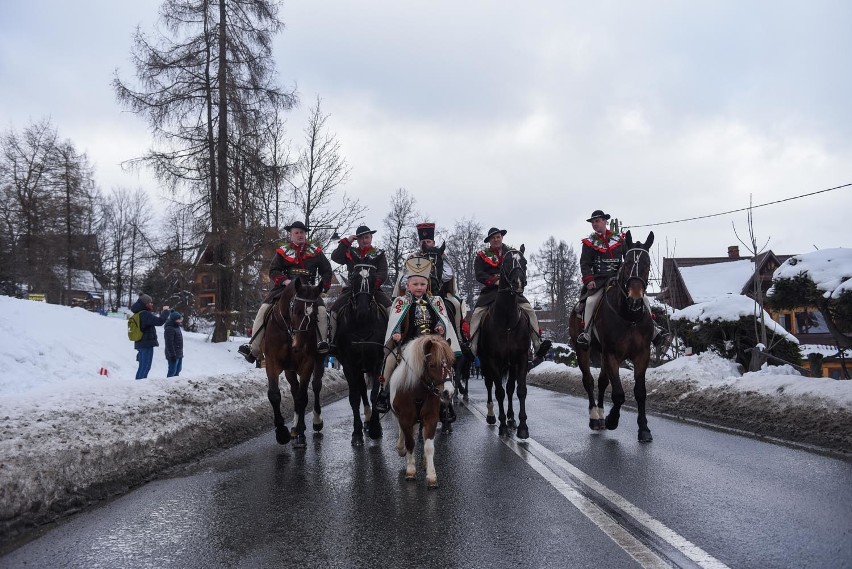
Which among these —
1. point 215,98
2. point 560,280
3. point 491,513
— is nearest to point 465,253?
point 560,280

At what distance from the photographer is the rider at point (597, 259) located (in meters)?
10.0

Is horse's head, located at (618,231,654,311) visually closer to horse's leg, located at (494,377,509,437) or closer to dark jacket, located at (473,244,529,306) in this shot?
dark jacket, located at (473,244,529,306)

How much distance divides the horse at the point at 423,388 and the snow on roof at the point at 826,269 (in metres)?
7.15

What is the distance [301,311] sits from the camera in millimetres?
8359

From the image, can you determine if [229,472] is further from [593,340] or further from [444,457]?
[593,340]

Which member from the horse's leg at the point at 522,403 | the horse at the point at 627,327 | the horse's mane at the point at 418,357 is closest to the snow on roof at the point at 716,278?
the horse at the point at 627,327

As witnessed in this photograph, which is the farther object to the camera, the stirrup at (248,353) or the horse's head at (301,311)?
the stirrup at (248,353)

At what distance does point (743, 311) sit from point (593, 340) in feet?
22.3

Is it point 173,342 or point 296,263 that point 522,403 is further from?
point 173,342

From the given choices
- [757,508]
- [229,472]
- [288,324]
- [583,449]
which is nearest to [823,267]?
[583,449]

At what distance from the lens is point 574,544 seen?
4.02 m

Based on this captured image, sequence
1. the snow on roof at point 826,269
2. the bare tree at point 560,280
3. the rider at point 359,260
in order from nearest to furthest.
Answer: the rider at point 359,260, the snow on roof at point 826,269, the bare tree at point 560,280

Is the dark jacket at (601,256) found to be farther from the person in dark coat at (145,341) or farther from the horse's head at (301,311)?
the person in dark coat at (145,341)

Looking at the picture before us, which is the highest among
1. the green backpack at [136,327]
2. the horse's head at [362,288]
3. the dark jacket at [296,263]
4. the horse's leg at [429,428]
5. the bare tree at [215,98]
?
the bare tree at [215,98]
